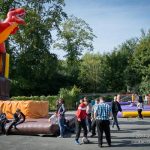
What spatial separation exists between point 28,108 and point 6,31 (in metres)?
6.65

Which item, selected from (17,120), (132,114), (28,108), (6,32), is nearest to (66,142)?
(17,120)

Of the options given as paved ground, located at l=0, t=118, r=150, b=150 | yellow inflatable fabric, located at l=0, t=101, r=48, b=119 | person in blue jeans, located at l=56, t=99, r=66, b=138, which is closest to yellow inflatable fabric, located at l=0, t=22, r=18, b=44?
yellow inflatable fabric, located at l=0, t=101, r=48, b=119

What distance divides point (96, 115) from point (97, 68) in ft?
179

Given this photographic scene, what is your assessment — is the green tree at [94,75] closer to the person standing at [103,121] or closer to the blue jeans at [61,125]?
the blue jeans at [61,125]

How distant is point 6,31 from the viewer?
26.2 meters

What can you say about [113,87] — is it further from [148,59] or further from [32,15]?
[32,15]

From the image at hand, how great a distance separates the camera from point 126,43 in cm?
8088

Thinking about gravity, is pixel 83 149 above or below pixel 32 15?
below

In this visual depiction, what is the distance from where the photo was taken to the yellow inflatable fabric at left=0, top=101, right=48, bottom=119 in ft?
71.5

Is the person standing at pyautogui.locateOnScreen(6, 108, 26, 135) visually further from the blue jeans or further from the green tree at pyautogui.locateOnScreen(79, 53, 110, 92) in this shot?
the green tree at pyautogui.locateOnScreen(79, 53, 110, 92)

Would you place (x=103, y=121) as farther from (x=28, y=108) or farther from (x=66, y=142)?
(x=28, y=108)

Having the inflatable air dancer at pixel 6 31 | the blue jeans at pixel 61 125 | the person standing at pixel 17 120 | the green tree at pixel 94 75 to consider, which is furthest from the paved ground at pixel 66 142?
the green tree at pixel 94 75

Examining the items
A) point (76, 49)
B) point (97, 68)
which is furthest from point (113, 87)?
point (76, 49)

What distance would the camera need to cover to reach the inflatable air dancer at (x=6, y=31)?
1031 inches
